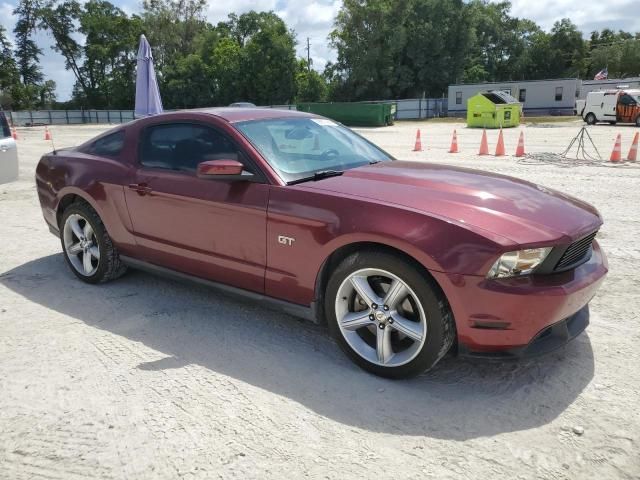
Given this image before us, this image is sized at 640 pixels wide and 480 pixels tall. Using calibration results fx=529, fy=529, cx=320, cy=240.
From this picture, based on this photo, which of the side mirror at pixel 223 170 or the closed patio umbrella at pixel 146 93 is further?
the closed patio umbrella at pixel 146 93

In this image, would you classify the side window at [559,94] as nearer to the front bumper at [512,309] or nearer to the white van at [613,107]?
the white van at [613,107]

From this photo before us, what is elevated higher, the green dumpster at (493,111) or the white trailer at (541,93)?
the white trailer at (541,93)

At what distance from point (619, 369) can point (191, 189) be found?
2982mm

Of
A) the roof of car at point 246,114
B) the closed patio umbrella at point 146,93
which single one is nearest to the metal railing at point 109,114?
the closed patio umbrella at point 146,93

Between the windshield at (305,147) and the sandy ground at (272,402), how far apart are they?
1150 mm

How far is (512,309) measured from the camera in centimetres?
264

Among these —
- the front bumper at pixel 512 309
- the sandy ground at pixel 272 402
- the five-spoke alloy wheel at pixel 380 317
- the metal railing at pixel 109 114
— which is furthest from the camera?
the metal railing at pixel 109 114

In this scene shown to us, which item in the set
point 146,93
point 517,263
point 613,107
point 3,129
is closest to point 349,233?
point 517,263

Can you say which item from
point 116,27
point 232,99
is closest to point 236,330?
point 232,99

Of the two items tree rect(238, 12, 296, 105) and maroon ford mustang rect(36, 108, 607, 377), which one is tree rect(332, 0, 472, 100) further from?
maroon ford mustang rect(36, 108, 607, 377)

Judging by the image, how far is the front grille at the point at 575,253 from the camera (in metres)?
2.84

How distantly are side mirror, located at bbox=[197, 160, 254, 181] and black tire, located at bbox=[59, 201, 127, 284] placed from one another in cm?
161

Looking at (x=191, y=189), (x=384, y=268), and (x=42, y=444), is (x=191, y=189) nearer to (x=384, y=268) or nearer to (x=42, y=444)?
(x=384, y=268)

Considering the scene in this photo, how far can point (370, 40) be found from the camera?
55469 millimetres
